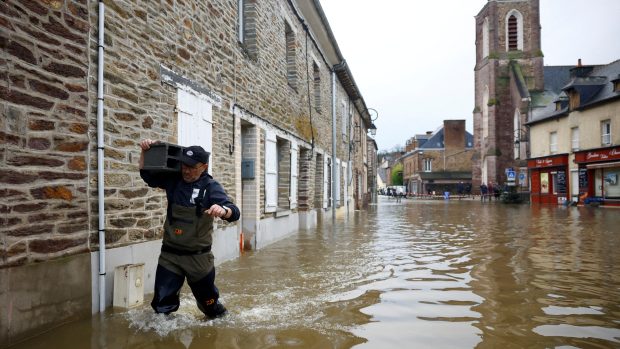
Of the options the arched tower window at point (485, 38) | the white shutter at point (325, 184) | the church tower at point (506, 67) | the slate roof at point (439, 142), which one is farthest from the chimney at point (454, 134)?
the white shutter at point (325, 184)

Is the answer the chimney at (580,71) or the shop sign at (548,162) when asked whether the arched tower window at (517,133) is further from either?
the chimney at (580,71)

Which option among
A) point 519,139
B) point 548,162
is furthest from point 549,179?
point 519,139

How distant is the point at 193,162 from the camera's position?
12.0 ft

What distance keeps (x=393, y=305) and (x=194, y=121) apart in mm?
3555

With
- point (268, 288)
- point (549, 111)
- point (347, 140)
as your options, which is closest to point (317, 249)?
point (268, 288)

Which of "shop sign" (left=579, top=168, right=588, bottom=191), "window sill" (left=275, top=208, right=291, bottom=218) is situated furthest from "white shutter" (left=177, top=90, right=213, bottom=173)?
"shop sign" (left=579, top=168, right=588, bottom=191)

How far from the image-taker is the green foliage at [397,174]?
81438mm

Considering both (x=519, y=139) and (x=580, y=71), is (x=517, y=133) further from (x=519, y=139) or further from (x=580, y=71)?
(x=580, y=71)

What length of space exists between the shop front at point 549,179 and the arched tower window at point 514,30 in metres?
13.7

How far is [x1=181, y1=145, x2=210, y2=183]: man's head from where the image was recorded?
11.9 ft

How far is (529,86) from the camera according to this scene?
37.7m

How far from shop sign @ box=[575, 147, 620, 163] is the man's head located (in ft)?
81.3

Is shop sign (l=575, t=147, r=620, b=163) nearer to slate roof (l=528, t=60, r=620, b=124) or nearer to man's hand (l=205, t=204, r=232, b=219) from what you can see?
slate roof (l=528, t=60, r=620, b=124)

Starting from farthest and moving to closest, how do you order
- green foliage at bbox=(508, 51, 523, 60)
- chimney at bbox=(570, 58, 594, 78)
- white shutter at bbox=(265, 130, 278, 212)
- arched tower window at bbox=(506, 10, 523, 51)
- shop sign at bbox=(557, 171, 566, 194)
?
arched tower window at bbox=(506, 10, 523, 51) < green foliage at bbox=(508, 51, 523, 60) < chimney at bbox=(570, 58, 594, 78) < shop sign at bbox=(557, 171, 566, 194) < white shutter at bbox=(265, 130, 278, 212)
